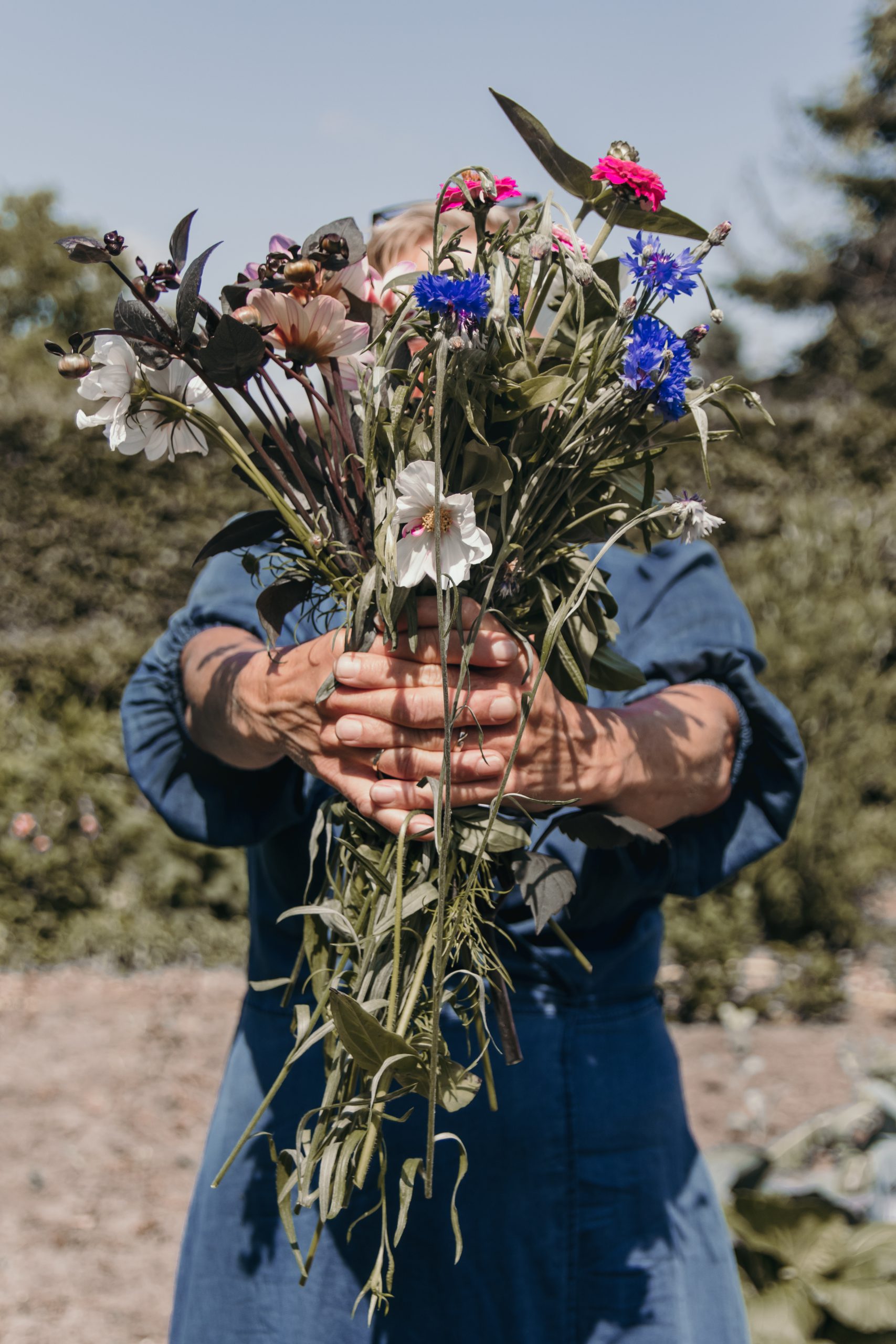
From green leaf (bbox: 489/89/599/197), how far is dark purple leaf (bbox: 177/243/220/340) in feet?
1.02

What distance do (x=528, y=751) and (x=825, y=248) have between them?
18.5m

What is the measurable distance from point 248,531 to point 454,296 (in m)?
0.33

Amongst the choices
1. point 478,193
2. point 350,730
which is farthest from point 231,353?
point 350,730

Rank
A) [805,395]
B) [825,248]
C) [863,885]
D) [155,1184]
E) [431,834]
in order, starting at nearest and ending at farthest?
[431,834], [155,1184], [863,885], [805,395], [825,248]

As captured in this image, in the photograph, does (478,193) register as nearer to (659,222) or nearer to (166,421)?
(659,222)

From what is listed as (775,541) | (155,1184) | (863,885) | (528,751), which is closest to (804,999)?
(863,885)

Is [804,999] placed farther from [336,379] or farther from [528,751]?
[336,379]

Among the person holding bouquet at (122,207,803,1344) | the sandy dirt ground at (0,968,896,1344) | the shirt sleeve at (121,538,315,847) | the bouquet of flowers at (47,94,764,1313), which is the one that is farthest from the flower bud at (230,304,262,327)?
the sandy dirt ground at (0,968,896,1344)

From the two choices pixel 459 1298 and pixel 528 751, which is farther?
pixel 459 1298

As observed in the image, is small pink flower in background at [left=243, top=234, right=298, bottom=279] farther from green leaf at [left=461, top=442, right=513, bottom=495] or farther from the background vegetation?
the background vegetation

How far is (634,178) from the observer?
0.89 m

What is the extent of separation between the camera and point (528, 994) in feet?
4.19

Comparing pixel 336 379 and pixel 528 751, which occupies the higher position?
pixel 336 379

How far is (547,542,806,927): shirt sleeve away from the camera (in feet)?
4.17
